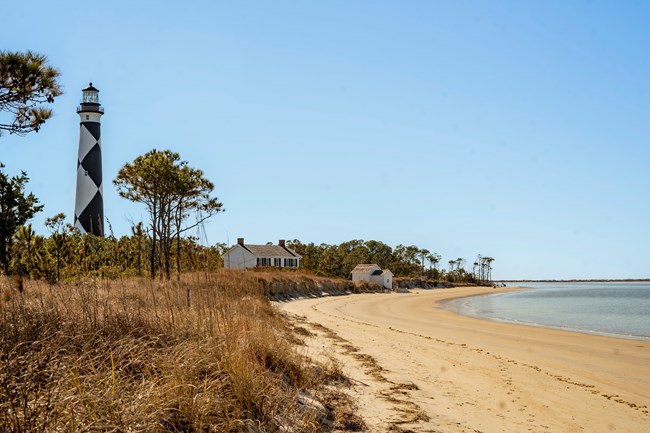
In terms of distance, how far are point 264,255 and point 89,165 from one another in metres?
26.1

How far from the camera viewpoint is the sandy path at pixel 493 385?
6.75 metres

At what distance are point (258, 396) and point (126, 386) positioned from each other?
48.5 inches

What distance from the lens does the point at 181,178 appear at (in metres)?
28.9

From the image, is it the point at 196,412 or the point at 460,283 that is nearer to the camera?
the point at 196,412

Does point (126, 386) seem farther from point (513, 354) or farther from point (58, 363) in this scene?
point (513, 354)

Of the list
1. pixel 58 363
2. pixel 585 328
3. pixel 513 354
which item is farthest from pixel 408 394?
pixel 585 328

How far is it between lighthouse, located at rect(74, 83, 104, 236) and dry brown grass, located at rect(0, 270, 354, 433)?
35.4 meters

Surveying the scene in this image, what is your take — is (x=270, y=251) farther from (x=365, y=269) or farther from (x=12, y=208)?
(x=12, y=208)

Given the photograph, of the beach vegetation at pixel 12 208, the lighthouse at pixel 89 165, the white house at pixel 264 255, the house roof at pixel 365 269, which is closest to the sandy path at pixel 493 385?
the beach vegetation at pixel 12 208

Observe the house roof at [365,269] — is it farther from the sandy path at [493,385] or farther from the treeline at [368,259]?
the sandy path at [493,385]

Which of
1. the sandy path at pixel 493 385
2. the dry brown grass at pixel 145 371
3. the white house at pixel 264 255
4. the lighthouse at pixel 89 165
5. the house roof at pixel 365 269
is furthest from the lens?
the house roof at pixel 365 269

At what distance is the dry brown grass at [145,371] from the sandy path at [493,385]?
125cm

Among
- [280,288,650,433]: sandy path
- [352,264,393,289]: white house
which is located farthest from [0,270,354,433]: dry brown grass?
[352,264,393,289]: white house

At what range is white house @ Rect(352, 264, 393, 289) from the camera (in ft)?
228
